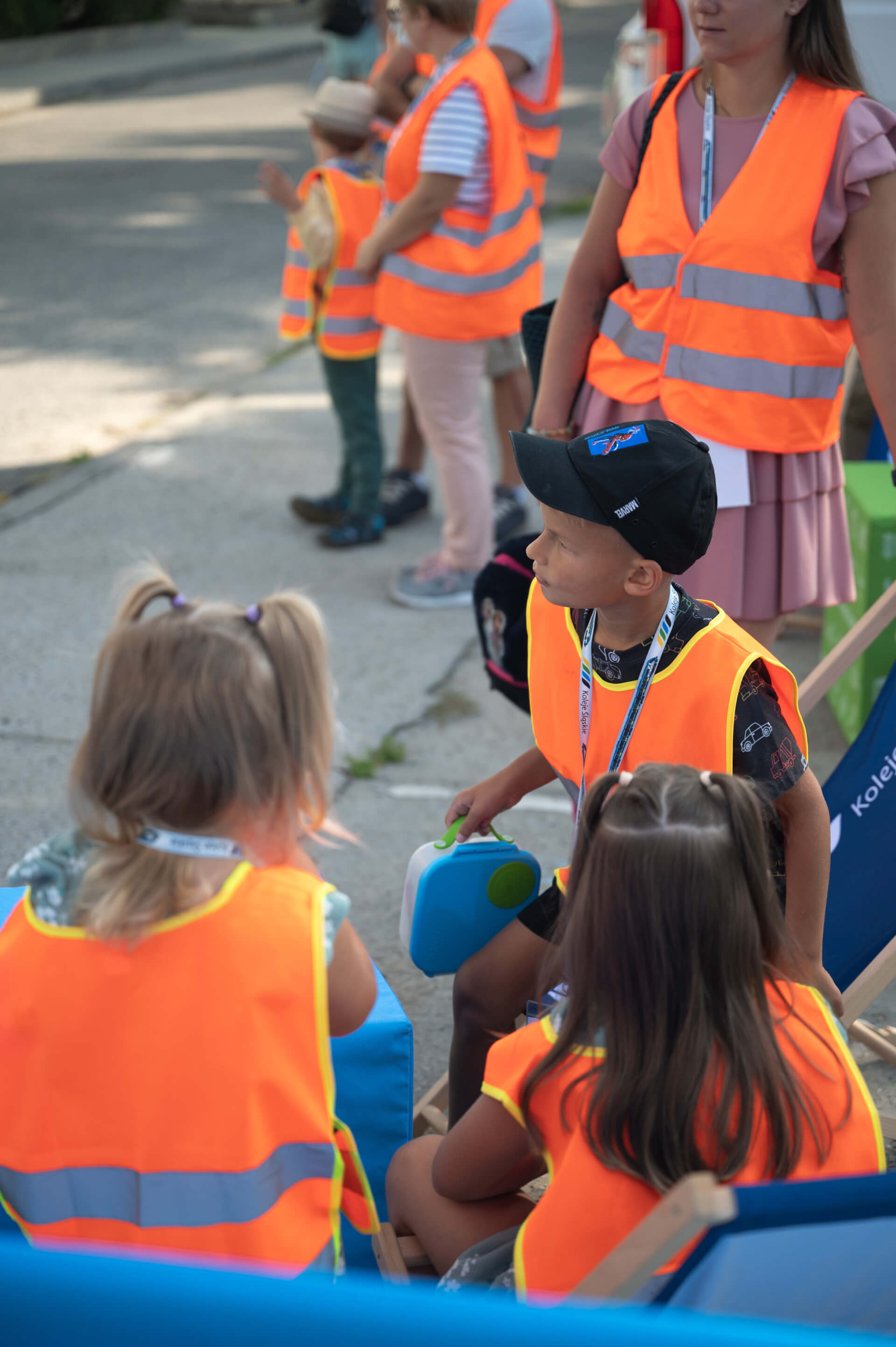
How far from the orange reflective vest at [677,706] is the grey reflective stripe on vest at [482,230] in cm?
232

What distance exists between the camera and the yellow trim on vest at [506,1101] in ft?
4.81

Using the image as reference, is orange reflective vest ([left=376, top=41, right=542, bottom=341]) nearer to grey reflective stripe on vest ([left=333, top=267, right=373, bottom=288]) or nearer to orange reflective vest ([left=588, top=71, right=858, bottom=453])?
grey reflective stripe on vest ([left=333, top=267, right=373, bottom=288])

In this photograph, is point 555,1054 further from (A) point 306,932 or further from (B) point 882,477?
(B) point 882,477

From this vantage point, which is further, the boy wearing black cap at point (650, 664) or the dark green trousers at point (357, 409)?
the dark green trousers at point (357, 409)

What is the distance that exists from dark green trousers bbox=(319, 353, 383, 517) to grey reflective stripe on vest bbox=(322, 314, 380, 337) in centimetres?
11

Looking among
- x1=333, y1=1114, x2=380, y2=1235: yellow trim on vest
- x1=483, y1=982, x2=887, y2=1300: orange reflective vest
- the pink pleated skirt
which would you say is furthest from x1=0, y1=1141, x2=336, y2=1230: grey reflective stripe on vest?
the pink pleated skirt

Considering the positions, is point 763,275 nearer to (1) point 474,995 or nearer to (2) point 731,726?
(2) point 731,726

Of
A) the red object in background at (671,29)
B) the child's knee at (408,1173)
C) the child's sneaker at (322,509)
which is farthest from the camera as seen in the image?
the child's sneaker at (322,509)

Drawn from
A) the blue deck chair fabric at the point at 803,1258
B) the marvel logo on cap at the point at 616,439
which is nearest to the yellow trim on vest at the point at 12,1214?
the blue deck chair fabric at the point at 803,1258

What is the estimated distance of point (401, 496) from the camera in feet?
16.8

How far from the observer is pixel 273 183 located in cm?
430

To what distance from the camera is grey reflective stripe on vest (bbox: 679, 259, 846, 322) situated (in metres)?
2.26

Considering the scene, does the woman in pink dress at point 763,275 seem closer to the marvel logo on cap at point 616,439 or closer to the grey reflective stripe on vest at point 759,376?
the grey reflective stripe on vest at point 759,376

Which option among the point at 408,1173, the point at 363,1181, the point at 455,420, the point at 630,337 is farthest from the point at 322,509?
the point at 363,1181
